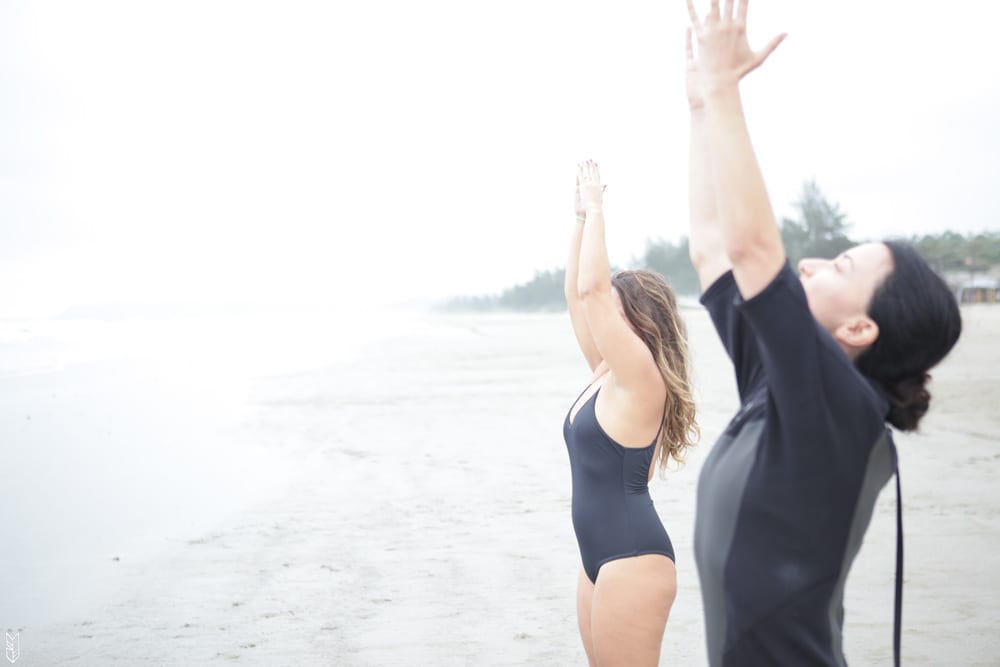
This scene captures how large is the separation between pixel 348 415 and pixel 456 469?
518 centimetres

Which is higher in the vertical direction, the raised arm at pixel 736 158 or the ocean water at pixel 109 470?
the raised arm at pixel 736 158

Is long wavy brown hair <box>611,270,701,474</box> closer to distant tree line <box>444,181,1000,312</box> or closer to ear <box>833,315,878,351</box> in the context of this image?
ear <box>833,315,878,351</box>

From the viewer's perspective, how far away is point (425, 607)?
5883mm

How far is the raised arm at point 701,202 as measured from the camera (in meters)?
1.98

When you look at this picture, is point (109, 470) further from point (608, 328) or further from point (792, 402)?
point (792, 402)

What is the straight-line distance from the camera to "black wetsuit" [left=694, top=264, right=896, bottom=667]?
59.9 inches

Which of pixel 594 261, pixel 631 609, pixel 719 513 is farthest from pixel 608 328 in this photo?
pixel 719 513

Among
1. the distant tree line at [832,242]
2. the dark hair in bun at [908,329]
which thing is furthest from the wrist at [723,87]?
the distant tree line at [832,242]

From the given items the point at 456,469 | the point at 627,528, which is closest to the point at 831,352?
the point at 627,528

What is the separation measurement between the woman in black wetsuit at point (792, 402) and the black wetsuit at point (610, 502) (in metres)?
1.36

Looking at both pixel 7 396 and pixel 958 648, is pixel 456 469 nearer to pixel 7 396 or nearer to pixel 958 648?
pixel 958 648

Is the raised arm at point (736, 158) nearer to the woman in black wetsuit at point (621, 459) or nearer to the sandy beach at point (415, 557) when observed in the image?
the woman in black wetsuit at point (621, 459)

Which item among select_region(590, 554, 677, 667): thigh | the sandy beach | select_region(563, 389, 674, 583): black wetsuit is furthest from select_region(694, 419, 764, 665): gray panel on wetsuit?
the sandy beach

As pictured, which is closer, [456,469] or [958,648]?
[958,648]
